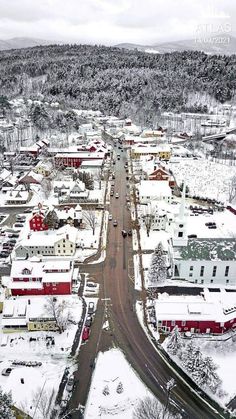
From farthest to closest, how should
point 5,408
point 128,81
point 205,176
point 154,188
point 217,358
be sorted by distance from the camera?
point 128,81 < point 205,176 < point 154,188 < point 217,358 < point 5,408

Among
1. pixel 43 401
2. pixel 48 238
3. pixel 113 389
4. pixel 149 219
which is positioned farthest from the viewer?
pixel 149 219

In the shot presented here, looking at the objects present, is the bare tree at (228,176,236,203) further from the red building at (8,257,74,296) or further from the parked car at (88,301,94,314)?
the parked car at (88,301,94,314)

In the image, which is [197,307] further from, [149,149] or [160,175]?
[149,149]

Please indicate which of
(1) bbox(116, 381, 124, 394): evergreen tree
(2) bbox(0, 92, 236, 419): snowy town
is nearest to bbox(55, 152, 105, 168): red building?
(2) bbox(0, 92, 236, 419): snowy town

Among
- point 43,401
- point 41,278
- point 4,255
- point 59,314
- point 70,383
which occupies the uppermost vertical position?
point 41,278

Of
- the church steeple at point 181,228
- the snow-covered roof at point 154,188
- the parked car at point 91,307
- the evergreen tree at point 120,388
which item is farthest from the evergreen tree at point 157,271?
the snow-covered roof at point 154,188

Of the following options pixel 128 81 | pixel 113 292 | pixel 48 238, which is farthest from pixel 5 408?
pixel 128 81

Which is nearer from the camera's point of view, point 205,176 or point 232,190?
point 232,190

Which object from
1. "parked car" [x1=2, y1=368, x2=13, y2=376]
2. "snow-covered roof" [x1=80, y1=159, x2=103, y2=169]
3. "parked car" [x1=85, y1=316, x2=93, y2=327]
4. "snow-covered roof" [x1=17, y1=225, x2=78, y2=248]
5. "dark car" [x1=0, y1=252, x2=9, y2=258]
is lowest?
"parked car" [x1=2, y1=368, x2=13, y2=376]
